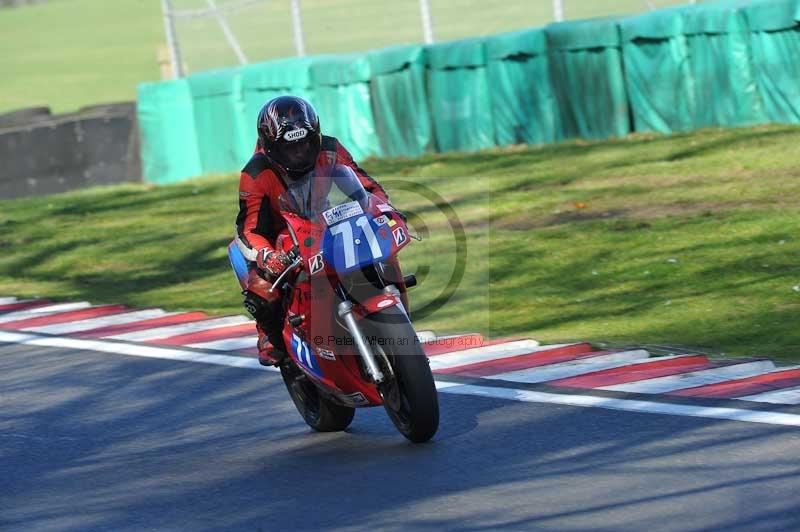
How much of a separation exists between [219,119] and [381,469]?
61.4 ft

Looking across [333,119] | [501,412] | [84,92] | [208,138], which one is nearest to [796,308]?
[501,412]

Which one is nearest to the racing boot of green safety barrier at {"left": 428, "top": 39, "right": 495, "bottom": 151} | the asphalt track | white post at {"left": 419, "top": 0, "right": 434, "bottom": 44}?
the asphalt track

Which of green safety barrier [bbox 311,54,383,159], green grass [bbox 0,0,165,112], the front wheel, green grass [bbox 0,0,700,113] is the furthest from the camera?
green grass [bbox 0,0,165,112]

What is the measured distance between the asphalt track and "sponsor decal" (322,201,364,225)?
1.17 meters

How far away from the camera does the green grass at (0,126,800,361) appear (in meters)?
10.6

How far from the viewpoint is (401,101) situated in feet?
74.7

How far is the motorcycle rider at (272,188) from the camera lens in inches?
286

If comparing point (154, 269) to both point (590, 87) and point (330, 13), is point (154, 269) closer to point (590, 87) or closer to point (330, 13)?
point (590, 87)

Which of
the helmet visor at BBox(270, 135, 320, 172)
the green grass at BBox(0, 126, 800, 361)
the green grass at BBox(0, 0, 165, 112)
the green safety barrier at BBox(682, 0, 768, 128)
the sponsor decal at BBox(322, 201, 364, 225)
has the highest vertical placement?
the helmet visor at BBox(270, 135, 320, 172)

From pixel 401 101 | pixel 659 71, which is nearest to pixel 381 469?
pixel 659 71

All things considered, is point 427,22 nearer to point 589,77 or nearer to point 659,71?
point 589,77

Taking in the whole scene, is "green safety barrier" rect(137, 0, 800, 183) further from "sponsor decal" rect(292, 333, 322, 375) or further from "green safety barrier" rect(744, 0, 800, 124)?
"sponsor decal" rect(292, 333, 322, 375)

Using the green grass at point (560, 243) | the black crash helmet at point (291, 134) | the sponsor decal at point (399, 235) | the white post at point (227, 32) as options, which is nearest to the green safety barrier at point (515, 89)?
the green grass at point (560, 243)

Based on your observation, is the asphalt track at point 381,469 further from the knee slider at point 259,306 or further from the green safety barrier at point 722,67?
the green safety barrier at point 722,67
